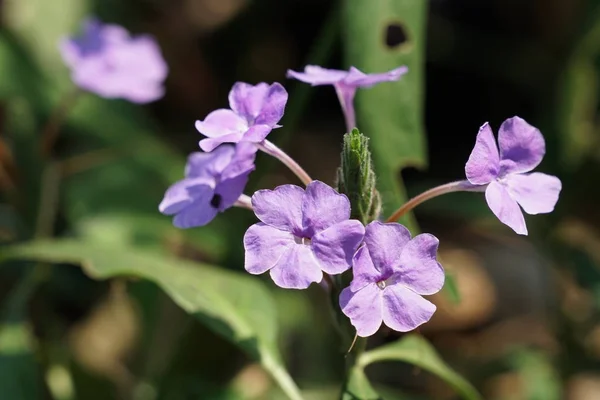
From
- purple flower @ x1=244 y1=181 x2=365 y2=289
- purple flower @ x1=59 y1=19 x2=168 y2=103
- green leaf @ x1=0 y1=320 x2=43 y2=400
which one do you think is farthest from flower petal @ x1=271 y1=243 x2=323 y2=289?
purple flower @ x1=59 y1=19 x2=168 y2=103

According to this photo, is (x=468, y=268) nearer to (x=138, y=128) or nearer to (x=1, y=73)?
(x=138, y=128)

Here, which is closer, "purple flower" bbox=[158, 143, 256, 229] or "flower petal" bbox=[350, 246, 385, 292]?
"flower petal" bbox=[350, 246, 385, 292]

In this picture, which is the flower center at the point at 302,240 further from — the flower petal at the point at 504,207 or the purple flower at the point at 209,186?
the flower petal at the point at 504,207

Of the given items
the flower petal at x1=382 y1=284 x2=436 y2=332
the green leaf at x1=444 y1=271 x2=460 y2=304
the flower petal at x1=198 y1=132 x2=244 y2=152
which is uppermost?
the flower petal at x1=198 y1=132 x2=244 y2=152

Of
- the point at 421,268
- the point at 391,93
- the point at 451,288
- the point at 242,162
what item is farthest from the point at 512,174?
the point at 391,93

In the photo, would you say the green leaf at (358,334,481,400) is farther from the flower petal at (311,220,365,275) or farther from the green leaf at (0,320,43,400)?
the green leaf at (0,320,43,400)

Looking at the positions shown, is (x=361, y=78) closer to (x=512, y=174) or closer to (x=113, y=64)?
(x=512, y=174)

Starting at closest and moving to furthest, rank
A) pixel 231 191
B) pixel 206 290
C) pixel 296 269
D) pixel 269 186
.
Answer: pixel 296 269 → pixel 231 191 → pixel 206 290 → pixel 269 186

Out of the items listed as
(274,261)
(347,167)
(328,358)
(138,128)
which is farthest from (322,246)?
(138,128)
